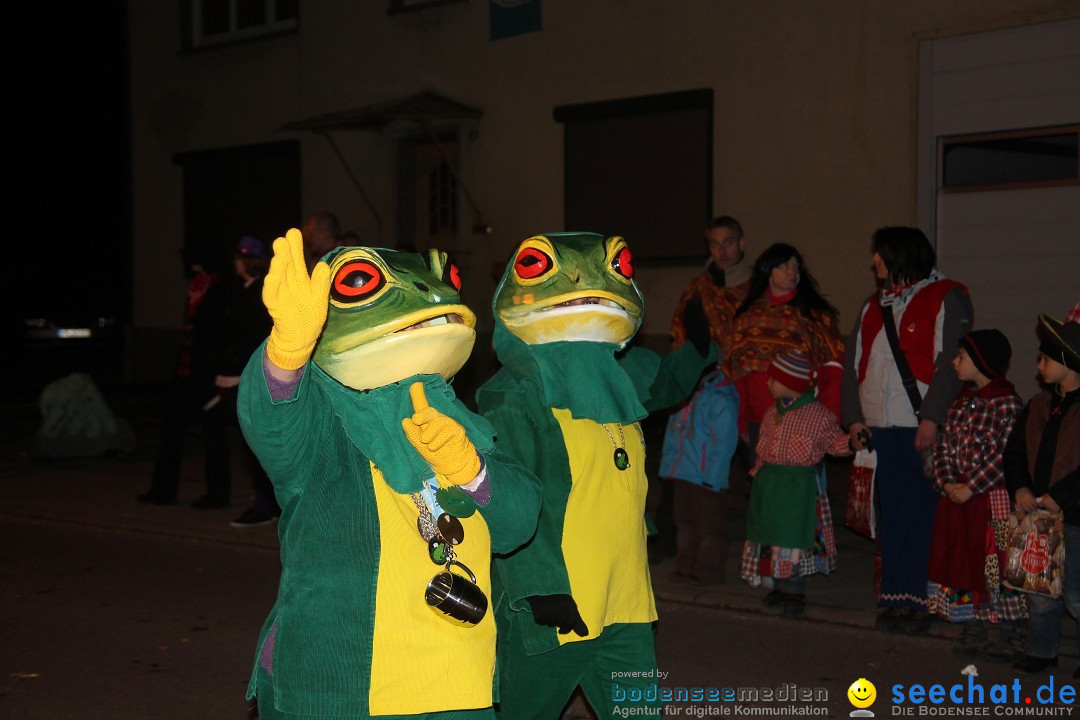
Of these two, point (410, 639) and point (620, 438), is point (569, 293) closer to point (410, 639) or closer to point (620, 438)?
point (620, 438)

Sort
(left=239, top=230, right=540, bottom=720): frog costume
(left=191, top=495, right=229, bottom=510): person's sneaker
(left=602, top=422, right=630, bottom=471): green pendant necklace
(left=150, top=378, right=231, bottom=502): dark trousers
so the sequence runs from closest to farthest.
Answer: (left=239, top=230, right=540, bottom=720): frog costume → (left=602, top=422, right=630, bottom=471): green pendant necklace → (left=150, top=378, right=231, bottom=502): dark trousers → (left=191, top=495, right=229, bottom=510): person's sneaker

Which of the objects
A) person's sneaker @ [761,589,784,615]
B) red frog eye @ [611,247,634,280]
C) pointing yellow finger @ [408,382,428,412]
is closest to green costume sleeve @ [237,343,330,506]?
pointing yellow finger @ [408,382,428,412]

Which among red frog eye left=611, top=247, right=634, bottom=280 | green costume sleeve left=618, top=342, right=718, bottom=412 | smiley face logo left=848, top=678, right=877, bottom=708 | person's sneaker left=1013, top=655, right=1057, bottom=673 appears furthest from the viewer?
person's sneaker left=1013, top=655, right=1057, bottom=673

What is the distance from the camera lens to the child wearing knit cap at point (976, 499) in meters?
5.78

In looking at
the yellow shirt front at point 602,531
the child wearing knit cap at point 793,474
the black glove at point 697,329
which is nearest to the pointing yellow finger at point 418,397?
the yellow shirt front at point 602,531

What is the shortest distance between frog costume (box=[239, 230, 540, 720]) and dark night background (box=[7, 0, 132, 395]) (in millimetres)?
21769

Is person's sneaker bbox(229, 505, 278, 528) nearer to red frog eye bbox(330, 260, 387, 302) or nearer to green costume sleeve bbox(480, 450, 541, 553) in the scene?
green costume sleeve bbox(480, 450, 541, 553)

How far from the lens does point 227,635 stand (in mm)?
6473

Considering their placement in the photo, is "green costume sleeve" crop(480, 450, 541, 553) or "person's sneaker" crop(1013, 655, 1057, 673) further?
"person's sneaker" crop(1013, 655, 1057, 673)

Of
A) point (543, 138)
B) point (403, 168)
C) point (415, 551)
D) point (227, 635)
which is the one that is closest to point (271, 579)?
point (227, 635)

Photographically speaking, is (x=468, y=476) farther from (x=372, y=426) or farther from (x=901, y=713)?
(x=901, y=713)

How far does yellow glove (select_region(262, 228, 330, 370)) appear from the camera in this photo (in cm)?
263

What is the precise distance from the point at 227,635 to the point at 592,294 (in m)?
3.61

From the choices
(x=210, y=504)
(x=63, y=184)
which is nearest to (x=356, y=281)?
(x=210, y=504)
